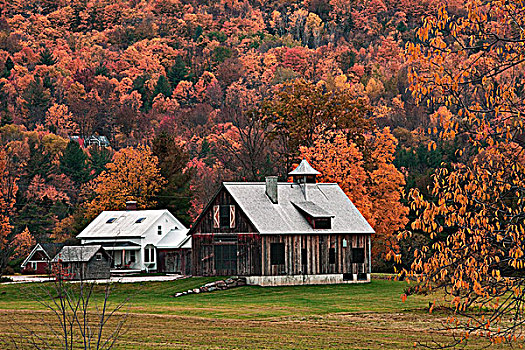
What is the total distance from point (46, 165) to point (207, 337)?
3798 inches

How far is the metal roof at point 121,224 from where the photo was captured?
246 feet

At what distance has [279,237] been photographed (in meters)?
56.1

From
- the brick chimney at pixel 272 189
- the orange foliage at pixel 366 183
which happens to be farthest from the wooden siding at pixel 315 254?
the orange foliage at pixel 366 183

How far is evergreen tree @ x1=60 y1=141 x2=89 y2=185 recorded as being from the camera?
4884 inches

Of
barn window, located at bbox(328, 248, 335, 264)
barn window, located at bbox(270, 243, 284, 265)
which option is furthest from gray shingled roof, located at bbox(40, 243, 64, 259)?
barn window, located at bbox(328, 248, 335, 264)

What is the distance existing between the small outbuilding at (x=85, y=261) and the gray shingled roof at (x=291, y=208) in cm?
1103

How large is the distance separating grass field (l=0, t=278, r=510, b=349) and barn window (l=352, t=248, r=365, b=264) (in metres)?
2.32

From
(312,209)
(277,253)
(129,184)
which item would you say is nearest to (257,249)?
(277,253)

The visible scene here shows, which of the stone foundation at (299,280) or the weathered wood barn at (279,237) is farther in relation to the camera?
the weathered wood barn at (279,237)

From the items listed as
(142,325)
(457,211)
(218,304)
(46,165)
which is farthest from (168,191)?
(457,211)

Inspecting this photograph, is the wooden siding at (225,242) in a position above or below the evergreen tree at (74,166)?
below

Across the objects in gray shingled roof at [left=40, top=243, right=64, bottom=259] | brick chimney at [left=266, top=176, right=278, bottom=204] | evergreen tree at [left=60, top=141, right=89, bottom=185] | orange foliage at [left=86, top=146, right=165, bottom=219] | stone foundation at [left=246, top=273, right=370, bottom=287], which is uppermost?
evergreen tree at [left=60, top=141, right=89, bottom=185]

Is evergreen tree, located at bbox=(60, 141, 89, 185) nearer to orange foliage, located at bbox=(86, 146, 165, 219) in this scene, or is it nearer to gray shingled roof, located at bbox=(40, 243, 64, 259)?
orange foliage, located at bbox=(86, 146, 165, 219)

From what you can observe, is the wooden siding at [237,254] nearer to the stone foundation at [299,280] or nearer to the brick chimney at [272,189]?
the stone foundation at [299,280]
